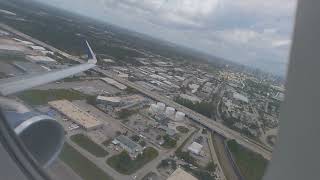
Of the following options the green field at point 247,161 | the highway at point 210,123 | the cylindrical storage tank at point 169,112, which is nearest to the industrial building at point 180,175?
the green field at point 247,161

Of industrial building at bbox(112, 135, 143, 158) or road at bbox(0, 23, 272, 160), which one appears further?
road at bbox(0, 23, 272, 160)

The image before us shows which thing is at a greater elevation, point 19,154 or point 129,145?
point 19,154

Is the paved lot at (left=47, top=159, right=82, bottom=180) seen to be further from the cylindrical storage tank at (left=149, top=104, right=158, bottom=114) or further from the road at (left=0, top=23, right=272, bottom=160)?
the cylindrical storage tank at (left=149, top=104, right=158, bottom=114)

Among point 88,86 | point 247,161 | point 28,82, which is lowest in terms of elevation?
point 247,161

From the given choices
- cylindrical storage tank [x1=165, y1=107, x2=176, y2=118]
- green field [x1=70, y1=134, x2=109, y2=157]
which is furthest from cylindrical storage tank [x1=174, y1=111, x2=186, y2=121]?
green field [x1=70, y1=134, x2=109, y2=157]

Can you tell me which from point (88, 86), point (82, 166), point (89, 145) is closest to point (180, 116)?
point (88, 86)

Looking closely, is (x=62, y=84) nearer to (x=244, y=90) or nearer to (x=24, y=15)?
(x=24, y=15)

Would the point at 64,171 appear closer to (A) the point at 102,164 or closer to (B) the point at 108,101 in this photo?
(A) the point at 102,164
